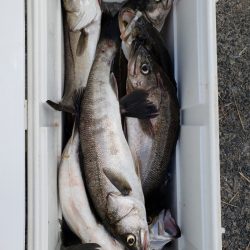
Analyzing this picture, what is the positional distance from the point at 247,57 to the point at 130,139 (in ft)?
2.38

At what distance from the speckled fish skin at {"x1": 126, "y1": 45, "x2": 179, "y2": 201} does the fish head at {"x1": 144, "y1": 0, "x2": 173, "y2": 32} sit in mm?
141

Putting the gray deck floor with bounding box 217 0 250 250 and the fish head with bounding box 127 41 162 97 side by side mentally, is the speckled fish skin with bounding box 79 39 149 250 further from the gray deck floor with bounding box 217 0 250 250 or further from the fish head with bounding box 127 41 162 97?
the gray deck floor with bounding box 217 0 250 250

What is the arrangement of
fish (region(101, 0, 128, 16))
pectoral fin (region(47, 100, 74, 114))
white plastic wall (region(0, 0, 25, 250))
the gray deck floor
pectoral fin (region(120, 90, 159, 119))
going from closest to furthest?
white plastic wall (region(0, 0, 25, 250)) < pectoral fin (region(47, 100, 74, 114)) < pectoral fin (region(120, 90, 159, 119)) < fish (region(101, 0, 128, 16)) < the gray deck floor

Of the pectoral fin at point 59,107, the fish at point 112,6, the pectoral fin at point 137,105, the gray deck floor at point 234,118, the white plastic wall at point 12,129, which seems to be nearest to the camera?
the white plastic wall at point 12,129

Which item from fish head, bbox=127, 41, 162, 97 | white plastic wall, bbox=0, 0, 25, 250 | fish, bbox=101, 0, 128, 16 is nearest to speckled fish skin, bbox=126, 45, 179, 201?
fish head, bbox=127, 41, 162, 97

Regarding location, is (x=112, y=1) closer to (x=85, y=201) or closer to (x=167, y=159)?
(x=167, y=159)

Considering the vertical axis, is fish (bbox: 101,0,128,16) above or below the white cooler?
above

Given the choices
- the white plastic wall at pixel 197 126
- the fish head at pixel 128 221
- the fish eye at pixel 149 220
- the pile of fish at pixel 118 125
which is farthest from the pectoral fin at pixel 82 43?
the fish eye at pixel 149 220

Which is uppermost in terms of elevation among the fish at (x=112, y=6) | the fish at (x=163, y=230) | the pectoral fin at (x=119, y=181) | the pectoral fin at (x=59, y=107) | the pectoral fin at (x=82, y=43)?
the fish at (x=112, y=6)

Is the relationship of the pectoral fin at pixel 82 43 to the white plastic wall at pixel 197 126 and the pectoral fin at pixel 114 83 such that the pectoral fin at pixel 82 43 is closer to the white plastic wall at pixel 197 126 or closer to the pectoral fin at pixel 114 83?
the pectoral fin at pixel 114 83

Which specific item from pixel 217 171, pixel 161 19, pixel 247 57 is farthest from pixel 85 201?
pixel 247 57

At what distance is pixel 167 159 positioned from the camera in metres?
1.35

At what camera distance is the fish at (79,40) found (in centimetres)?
132

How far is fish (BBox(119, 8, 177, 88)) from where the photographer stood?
4.37ft
